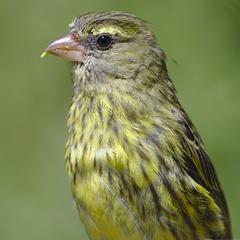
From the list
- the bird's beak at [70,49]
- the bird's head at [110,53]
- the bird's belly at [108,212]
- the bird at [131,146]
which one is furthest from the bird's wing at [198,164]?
the bird's beak at [70,49]

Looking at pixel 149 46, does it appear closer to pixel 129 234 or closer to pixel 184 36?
pixel 129 234

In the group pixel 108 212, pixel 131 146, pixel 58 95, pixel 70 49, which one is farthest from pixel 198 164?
pixel 58 95

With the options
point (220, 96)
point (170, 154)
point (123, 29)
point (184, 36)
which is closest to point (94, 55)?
point (123, 29)

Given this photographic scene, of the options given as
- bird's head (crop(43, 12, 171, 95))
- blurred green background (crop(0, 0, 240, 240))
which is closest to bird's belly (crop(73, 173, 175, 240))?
bird's head (crop(43, 12, 171, 95))

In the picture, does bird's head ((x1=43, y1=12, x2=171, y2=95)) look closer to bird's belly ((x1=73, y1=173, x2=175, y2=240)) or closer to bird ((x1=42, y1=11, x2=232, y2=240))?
bird ((x1=42, y1=11, x2=232, y2=240))

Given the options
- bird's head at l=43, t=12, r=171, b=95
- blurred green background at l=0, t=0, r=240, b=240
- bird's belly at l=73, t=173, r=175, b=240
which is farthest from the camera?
blurred green background at l=0, t=0, r=240, b=240

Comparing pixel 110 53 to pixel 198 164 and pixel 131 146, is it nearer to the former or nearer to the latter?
pixel 131 146

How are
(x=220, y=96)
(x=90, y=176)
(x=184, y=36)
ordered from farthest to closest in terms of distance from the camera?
(x=184, y=36)
(x=220, y=96)
(x=90, y=176)
